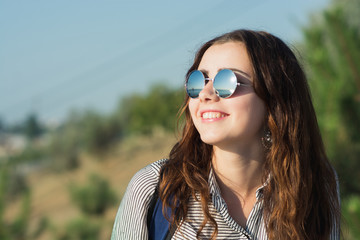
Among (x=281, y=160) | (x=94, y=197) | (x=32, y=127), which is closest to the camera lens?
(x=281, y=160)

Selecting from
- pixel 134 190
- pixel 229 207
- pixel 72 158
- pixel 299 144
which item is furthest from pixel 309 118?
pixel 72 158

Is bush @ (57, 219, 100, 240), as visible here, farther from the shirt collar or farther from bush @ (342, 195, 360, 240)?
the shirt collar

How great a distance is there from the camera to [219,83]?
1.89m

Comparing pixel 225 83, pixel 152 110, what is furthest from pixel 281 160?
pixel 152 110

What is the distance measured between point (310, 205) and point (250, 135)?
42cm

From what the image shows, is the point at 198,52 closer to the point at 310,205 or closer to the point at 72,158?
the point at 310,205

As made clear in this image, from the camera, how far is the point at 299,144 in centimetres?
Answer: 212

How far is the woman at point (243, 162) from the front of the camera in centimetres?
187

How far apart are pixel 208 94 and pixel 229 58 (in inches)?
6.9

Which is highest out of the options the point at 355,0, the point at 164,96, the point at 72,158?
the point at 355,0

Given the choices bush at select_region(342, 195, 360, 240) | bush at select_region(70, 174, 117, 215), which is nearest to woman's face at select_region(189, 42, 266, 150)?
bush at select_region(342, 195, 360, 240)

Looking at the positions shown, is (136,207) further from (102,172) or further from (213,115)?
(102,172)

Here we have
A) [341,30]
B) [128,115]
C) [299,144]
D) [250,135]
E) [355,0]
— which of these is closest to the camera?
[250,135]

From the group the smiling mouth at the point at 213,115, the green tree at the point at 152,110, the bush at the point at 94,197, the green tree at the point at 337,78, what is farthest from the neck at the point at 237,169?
the green tree at the point at 152,110
